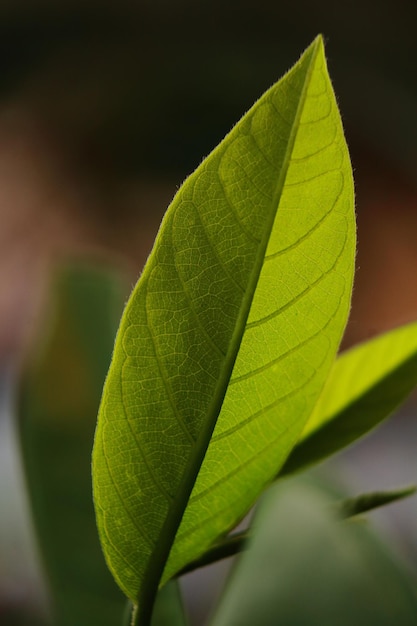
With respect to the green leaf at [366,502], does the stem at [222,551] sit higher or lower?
lower

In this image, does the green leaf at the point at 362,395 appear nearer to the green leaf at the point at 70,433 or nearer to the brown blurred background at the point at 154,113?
the green leaf at the point at 70,433

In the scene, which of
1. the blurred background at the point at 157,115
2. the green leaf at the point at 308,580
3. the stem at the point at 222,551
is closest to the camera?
the green leaf at the point at 308,580

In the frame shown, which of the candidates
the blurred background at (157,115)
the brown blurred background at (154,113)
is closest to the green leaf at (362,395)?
the blurred background at (157,115)

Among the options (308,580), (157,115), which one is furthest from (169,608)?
(157,115)

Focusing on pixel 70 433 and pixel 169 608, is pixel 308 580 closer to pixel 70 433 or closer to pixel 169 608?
pixel 169 608

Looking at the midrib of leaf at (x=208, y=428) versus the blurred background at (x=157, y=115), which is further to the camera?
the blurred background at (x=157, y=115)

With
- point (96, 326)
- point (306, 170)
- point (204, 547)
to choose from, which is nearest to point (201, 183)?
point (306, 170)

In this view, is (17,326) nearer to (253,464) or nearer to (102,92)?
(102,92)

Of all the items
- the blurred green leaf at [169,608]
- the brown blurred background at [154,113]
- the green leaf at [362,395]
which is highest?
the brown blurred background at [154,113]
